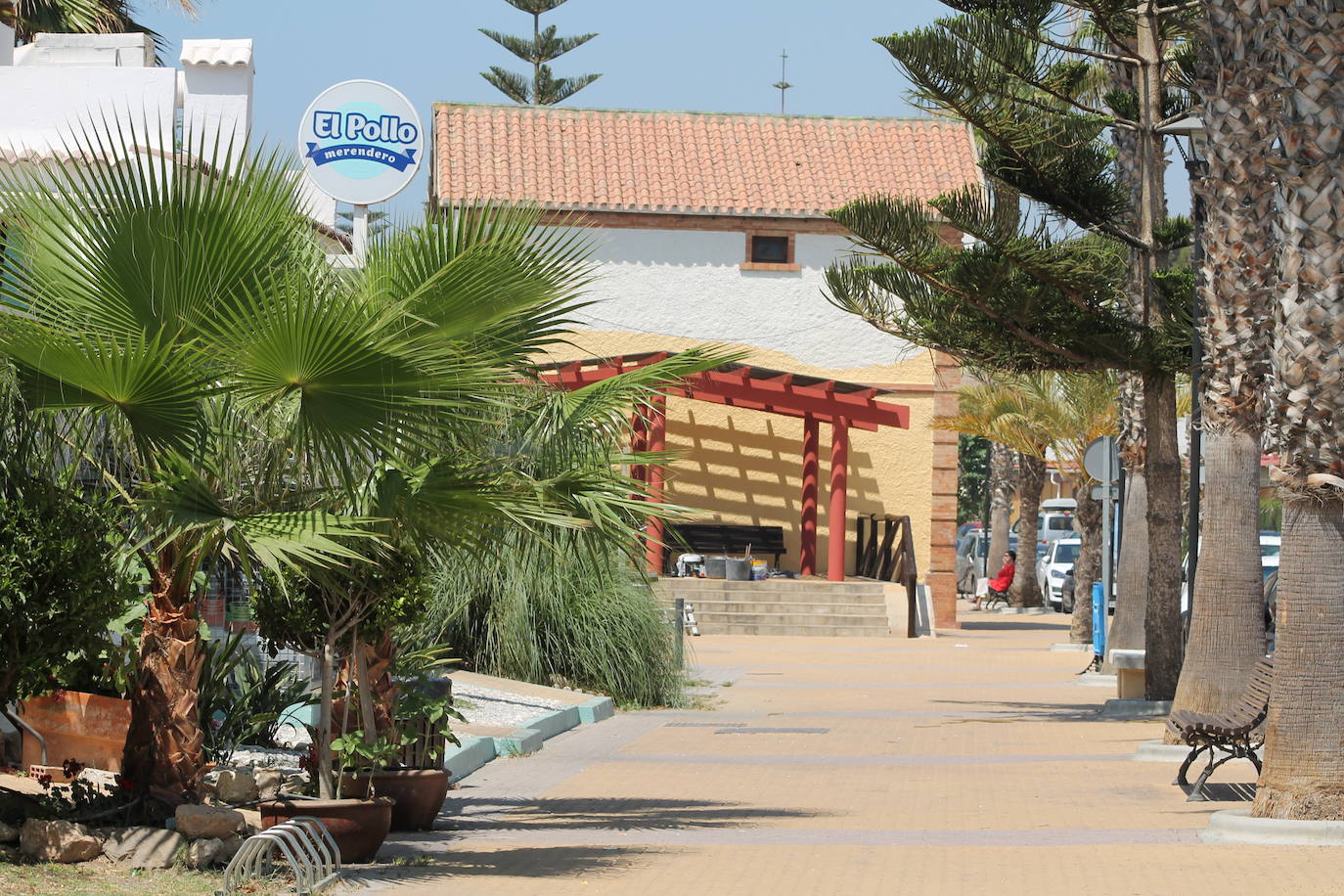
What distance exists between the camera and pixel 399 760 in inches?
372

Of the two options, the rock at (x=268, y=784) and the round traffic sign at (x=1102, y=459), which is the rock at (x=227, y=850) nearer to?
the rock at (x=268, y=784)

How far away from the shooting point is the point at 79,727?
991 centimetres

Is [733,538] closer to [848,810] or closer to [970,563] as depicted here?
[970,563]

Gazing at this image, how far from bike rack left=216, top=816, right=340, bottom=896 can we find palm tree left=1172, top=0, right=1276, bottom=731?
781cm

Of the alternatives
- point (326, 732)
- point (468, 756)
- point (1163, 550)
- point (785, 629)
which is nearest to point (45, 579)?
point (326, 732)

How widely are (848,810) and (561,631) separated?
21.4 ft

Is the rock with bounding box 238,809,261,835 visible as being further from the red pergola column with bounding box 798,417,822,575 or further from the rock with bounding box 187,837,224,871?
the red pergola column with bounding box 798,417,822,575

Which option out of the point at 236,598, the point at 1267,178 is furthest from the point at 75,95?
the point at 1267,178

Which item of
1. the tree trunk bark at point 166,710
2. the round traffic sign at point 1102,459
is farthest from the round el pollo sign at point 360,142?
the round traffic sign at point 1102,459

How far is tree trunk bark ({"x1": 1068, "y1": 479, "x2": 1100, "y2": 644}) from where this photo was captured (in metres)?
26.5

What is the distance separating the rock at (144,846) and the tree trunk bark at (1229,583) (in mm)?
8358

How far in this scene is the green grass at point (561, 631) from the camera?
16.2m

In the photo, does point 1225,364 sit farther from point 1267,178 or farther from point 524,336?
point 524,336

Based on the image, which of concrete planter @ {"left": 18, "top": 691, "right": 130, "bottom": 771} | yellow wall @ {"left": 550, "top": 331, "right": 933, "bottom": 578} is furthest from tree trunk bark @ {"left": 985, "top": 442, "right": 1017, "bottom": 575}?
concrete planter @ {"left": 18, "top": 691, "right": 130, "bottom": 771}
